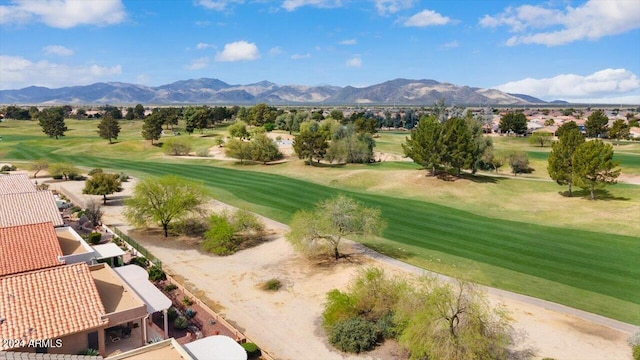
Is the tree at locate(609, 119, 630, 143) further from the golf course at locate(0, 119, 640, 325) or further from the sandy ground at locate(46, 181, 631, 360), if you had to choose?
the sandy ground at locate(46, 181, 631, 360)

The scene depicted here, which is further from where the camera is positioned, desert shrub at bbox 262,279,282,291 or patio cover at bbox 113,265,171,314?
desert shrub at bbox 262,279,282,291

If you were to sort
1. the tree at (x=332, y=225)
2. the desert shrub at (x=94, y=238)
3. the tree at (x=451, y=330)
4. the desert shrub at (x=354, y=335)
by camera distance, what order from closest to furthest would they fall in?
1. the tree at (x=451, y=330)
2. the desert shrub at (x=354, y=335)
3. the tree at (x=332, y=225)
4. the desert shrub at (x=94, y=238)

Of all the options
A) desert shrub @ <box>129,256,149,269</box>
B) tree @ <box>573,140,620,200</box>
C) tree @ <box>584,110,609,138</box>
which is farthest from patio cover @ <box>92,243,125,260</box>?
tree @ <box>584,110,609,138</box>

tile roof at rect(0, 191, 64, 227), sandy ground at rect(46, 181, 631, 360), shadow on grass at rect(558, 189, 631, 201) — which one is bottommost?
sandy ground at rect(46, 181, 631, 360)

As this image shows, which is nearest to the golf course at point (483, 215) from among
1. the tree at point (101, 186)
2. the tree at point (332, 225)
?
the tree at point (332, 225)

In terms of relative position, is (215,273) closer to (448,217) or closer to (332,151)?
(448,217)

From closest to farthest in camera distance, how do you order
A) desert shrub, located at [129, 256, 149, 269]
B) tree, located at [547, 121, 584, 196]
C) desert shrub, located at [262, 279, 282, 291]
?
1. desert shrub, located at [262, 279, 282, 291]
2. desert shrub, located at [129, 256, 149, 269]
3. tree, located at [547, 121, 584, 196]

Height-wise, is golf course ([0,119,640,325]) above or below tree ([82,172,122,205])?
below

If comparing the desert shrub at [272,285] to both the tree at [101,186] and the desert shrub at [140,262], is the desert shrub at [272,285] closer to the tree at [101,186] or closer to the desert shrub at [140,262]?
the desert shrub at [140,262]
